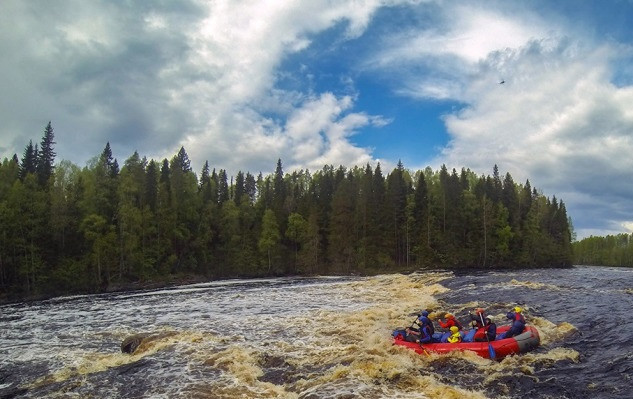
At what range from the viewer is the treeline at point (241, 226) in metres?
57.6

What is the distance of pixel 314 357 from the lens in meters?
15.6

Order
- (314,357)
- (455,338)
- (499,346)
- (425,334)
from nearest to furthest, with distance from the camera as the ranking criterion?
(499,346)
(314,357)
(455,338)
(425,334)

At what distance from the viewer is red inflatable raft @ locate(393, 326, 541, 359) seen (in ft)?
47.8

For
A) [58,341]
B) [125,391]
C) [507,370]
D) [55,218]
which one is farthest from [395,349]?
[55,218]

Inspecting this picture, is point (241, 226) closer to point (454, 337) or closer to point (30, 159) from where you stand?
point (30, 159)

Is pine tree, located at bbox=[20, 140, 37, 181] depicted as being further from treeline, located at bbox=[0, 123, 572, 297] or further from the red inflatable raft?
the red inflatable raft

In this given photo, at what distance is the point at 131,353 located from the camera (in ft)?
56.6

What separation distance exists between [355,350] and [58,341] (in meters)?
14.6

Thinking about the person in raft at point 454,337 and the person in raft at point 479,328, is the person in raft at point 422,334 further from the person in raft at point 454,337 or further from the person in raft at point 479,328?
the person in raft at point 479,328

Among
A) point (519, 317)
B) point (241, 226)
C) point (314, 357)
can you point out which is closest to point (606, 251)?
point (241, 226)

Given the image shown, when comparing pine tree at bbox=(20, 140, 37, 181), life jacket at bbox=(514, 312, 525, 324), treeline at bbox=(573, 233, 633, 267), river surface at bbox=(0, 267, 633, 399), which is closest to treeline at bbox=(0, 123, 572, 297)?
pine tree at bbox=(20, 140, 37, 181)

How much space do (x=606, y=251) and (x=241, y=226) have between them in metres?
120

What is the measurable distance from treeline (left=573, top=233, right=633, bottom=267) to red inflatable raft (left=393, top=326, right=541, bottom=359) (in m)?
140

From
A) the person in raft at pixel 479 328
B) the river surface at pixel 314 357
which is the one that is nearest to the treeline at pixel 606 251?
the river surface at pixel 314 357
